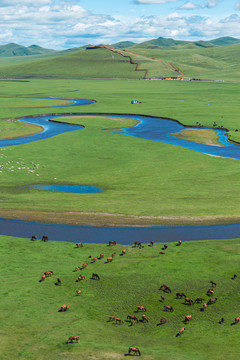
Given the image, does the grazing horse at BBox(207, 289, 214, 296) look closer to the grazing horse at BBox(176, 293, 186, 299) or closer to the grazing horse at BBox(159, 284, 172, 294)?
the grazing horse at BBox(176, 293, 186, 299)

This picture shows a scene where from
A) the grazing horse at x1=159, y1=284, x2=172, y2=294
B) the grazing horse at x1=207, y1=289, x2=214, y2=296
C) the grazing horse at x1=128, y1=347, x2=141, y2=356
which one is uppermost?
the grazing horse at x1=128, y1=347, x2=141, y2=356

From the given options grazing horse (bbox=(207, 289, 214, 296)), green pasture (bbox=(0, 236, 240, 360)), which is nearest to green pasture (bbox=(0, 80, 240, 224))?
green pasture (bbox=(0, 236, 240, 360))

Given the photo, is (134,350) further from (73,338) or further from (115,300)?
(115,300)

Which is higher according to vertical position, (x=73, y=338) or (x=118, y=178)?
(x=73, y=338)

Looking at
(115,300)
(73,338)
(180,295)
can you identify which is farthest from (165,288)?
(73,338)

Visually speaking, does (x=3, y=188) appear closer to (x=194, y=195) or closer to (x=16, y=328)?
(x=194, y=195)

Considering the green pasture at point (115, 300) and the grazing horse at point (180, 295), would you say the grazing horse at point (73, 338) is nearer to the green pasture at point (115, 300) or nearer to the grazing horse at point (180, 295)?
the green pasture at point (115, 300)

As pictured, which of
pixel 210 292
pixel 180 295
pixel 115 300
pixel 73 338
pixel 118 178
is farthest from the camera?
pixel 118 178

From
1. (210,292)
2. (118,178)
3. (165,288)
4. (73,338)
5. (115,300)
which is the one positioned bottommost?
(118,178)
